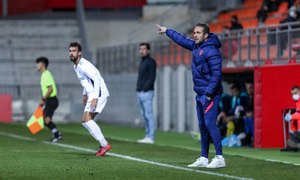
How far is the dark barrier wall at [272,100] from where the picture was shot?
15.5m

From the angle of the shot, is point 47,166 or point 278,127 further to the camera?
point 278,127

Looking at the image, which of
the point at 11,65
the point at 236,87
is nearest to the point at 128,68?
the point at 11,65

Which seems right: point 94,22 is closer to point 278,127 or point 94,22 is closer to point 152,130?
point 152,130

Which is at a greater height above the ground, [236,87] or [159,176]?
[236,87]

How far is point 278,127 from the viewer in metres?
15.6

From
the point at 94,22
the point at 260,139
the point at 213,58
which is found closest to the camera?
the point at 213,58

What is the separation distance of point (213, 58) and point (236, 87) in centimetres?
610

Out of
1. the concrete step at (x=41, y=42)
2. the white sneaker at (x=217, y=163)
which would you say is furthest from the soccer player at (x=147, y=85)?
the concrete step at (x=41, y=42)

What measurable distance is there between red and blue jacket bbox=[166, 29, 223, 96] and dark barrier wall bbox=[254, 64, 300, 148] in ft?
16.0

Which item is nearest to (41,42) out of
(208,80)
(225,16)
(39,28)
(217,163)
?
(39,28)

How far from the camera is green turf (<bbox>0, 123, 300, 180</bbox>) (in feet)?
32.0

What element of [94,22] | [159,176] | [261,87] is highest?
[94,22]

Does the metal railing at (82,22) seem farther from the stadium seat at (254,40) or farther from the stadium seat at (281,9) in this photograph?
the stadium seat at (254,40)

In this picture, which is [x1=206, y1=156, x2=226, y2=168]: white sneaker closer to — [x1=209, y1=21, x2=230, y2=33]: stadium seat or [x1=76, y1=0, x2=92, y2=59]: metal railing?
[x1=209, y1=21, x2=230, y2=33]: stadium seat
